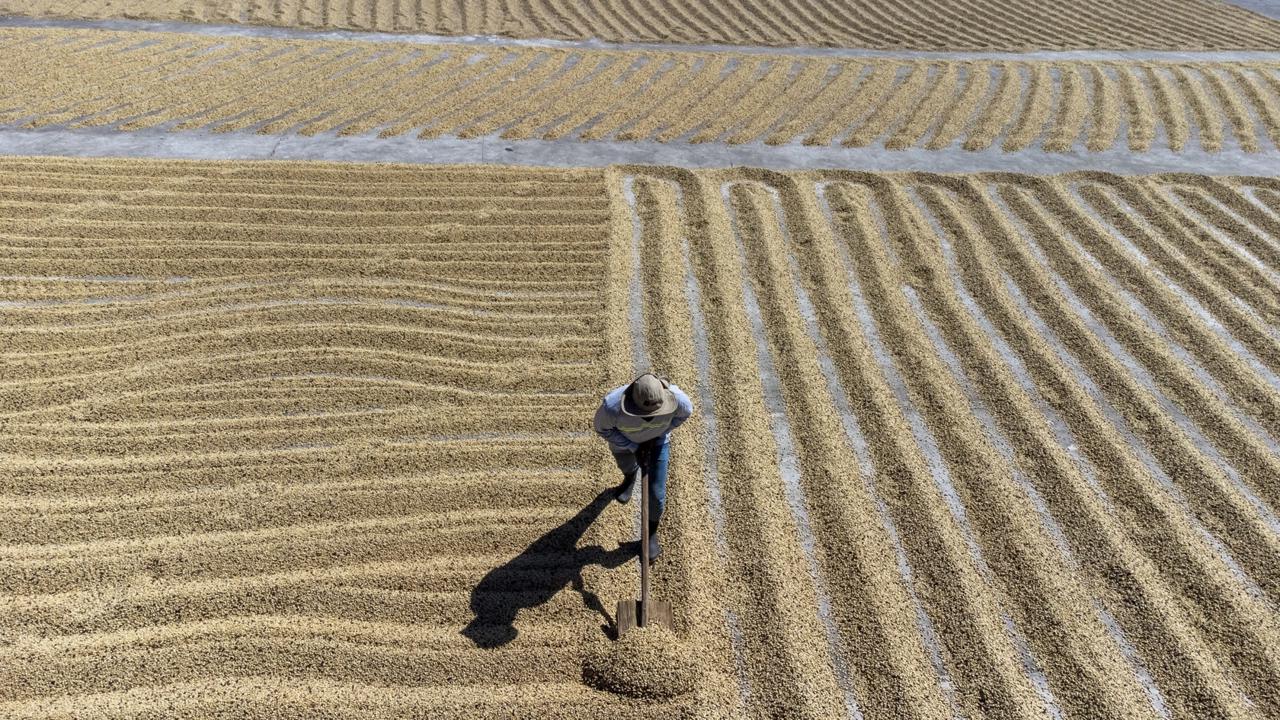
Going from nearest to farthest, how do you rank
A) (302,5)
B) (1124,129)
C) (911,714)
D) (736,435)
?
(911,714)
(736,435)
(1124,129)
(302,5)

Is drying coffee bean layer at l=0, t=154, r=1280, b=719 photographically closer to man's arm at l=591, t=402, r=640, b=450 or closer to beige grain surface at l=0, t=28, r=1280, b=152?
man's arm at l=591, t=402, r=640, b=450

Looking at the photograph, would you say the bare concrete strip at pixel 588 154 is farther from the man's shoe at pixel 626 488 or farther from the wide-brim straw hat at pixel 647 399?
the wide-brim straw hat at pixel 647 399

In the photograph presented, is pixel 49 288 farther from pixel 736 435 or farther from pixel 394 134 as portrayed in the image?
pixel 736 435

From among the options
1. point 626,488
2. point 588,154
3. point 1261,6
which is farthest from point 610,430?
point 1261,6

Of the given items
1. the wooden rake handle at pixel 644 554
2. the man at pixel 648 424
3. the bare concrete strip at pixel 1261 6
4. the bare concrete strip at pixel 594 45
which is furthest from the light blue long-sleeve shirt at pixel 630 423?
the bare concrete strip at pixel 1261 6

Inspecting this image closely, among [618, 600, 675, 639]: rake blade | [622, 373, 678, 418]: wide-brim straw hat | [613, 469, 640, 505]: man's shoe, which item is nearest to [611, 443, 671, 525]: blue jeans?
[613, 469, 640, 505]: man's shoe

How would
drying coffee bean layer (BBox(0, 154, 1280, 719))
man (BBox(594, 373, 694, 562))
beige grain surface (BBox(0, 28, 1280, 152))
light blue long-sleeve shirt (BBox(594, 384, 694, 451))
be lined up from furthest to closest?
beige grain surface (BBox(0, 28, 1280, 152)) < light blue long-sleeve shirt (BBox(594, 384, 694, 451)) < man (BBox(594, 373, 694, 562)) < drying coffee bean layer (BBox(0, 154, 1280, 719))

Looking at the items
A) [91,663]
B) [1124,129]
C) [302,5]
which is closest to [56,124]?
[302,5]

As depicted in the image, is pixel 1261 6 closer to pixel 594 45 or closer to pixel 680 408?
pixel 594 45
